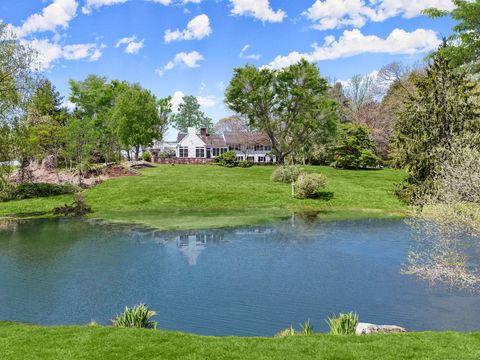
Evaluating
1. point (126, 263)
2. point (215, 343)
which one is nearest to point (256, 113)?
point (126, 263)

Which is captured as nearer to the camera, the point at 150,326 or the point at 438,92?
the point at 150,326

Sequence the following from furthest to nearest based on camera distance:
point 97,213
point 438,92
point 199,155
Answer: point 199,155 → point 97,213 → point 438,92

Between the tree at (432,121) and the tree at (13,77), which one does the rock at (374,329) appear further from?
the tree at (13,77)

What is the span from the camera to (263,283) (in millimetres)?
19219

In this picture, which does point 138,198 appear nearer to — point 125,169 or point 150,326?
point 125,169

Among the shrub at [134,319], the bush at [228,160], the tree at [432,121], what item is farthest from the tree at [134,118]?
the shrub at [134,319]

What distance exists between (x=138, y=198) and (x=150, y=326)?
3275 centimetres

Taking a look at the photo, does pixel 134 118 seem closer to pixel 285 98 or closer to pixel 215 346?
pixel 285 98

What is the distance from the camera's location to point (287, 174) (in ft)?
180

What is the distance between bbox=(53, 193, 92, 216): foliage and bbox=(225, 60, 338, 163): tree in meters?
32.0

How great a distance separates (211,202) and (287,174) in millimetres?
13905

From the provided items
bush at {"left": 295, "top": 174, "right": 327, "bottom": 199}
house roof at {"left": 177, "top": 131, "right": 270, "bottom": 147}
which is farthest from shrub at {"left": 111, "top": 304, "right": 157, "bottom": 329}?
house roof at {"left": 177, "top": 131, "right": 270, "bottom": 147}

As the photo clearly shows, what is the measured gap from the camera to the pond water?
1548 centimetres

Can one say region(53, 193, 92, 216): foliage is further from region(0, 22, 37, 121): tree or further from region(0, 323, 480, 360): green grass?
region(0, 323, 480, 360): green grass
